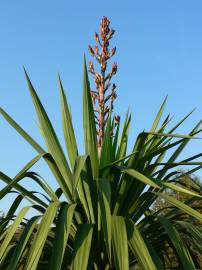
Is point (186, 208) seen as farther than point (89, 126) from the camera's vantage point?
No

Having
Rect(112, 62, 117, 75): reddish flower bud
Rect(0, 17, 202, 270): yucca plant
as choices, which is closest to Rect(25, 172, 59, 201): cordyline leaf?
Rect(0, 17, 202, 270): yucca plant

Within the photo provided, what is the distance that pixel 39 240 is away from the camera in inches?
99.3

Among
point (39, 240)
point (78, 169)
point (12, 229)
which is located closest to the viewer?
point (39, 240)

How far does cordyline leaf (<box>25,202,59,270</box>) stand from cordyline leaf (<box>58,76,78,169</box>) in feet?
2.82

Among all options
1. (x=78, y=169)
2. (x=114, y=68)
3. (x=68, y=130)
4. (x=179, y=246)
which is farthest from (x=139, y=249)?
(x=114, y=68)

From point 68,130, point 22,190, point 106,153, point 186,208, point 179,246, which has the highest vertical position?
point 68,130

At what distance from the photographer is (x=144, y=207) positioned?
353 cm

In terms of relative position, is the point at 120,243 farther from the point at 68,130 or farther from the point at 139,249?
the point at 68,130

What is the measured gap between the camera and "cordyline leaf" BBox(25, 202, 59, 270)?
244 cm

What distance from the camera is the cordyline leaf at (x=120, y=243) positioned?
252 centimetres

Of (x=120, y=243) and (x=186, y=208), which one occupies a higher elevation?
(x=186, y=208)

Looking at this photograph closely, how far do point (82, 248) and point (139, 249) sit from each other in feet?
1.05

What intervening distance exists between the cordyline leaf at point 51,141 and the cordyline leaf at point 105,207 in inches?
22.1

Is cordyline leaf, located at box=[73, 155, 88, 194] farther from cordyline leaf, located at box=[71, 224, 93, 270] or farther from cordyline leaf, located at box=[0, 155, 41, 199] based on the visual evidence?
cordyline leaf, located at box=[71, 224, 93, 270]
